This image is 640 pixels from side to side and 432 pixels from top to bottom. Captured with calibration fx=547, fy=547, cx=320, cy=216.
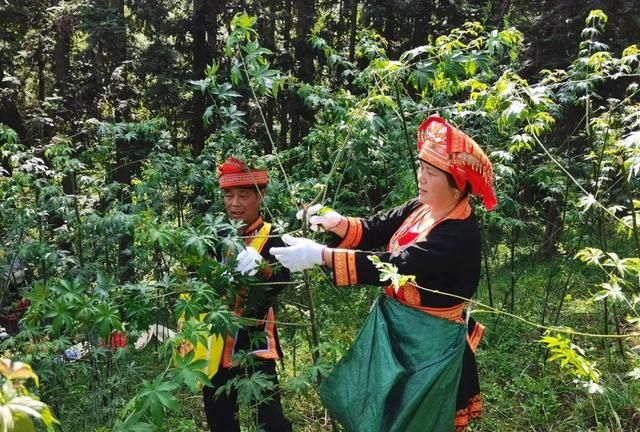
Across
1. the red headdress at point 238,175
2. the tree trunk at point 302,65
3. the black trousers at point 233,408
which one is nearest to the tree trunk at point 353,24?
the tree trunk at point 302,65

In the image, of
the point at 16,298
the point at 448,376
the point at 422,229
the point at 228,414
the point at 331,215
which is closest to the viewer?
the point at 448,376

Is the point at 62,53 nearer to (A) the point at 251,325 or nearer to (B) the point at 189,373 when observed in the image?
(A) the point at 251,325

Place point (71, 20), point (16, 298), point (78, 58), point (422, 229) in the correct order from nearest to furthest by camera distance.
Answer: point (422, 229) < point (16, 298) < point (71, 20) < point (78, 58)

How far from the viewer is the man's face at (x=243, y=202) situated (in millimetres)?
2641

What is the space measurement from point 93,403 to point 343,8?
11.3 meters

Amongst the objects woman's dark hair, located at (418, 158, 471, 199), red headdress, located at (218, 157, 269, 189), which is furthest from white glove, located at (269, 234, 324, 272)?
red headdress, located at (218, 157, 269, 189)

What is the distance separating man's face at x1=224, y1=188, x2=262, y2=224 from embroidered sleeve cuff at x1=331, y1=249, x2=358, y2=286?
2.61 feet

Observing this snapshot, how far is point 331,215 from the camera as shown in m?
2.33

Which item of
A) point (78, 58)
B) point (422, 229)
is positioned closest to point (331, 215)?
point (422, 229)

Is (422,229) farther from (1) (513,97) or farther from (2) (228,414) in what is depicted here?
(2) (228,414)

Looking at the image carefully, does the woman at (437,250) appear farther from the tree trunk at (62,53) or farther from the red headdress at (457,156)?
the tree trunk at (62,53)

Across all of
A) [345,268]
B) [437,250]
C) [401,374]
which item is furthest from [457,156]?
[401,374]

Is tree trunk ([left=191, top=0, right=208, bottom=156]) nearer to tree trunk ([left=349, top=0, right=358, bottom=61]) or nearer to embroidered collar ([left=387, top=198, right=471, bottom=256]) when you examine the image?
tree trunk ([left=349, top=0, right=358, bottom=61])

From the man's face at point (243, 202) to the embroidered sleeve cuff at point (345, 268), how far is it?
2.61 ft
